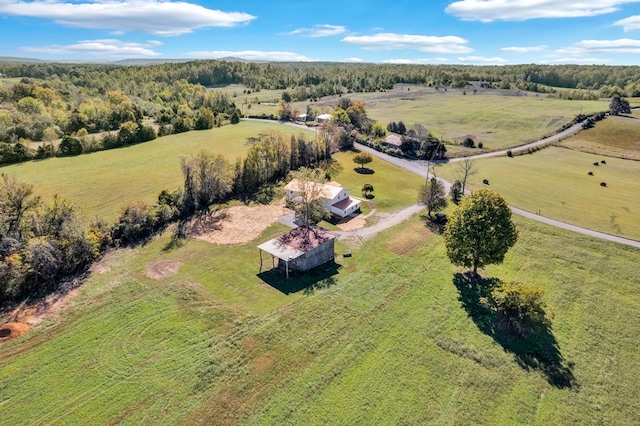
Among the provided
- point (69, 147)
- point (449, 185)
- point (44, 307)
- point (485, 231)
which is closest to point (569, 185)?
point (449, 185)

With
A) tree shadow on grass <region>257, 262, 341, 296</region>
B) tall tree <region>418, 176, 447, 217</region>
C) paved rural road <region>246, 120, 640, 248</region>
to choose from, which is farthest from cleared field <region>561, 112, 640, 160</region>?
tree shadow on grass <region>257, 262, 341, 296</region>

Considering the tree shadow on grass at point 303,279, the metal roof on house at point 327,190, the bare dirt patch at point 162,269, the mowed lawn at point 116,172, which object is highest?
the metal roof on house at point 327,190

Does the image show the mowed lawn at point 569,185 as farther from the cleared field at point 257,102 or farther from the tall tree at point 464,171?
the cleared field at point 257,102

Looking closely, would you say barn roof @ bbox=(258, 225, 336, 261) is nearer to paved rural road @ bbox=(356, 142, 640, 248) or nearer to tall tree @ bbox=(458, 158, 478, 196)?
paved rural road @ bbox=(356, 142, 640, 248)

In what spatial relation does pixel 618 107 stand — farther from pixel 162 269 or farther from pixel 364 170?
pixel 162 269

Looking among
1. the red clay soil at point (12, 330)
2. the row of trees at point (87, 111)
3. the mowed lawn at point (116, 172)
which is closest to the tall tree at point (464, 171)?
the mowed lawn at point (116, 172)

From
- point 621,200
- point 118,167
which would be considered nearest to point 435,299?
point 621,200

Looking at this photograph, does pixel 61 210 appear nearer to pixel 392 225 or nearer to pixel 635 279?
pixel 392 225

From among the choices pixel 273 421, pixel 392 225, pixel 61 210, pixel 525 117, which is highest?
pixel 525 117
